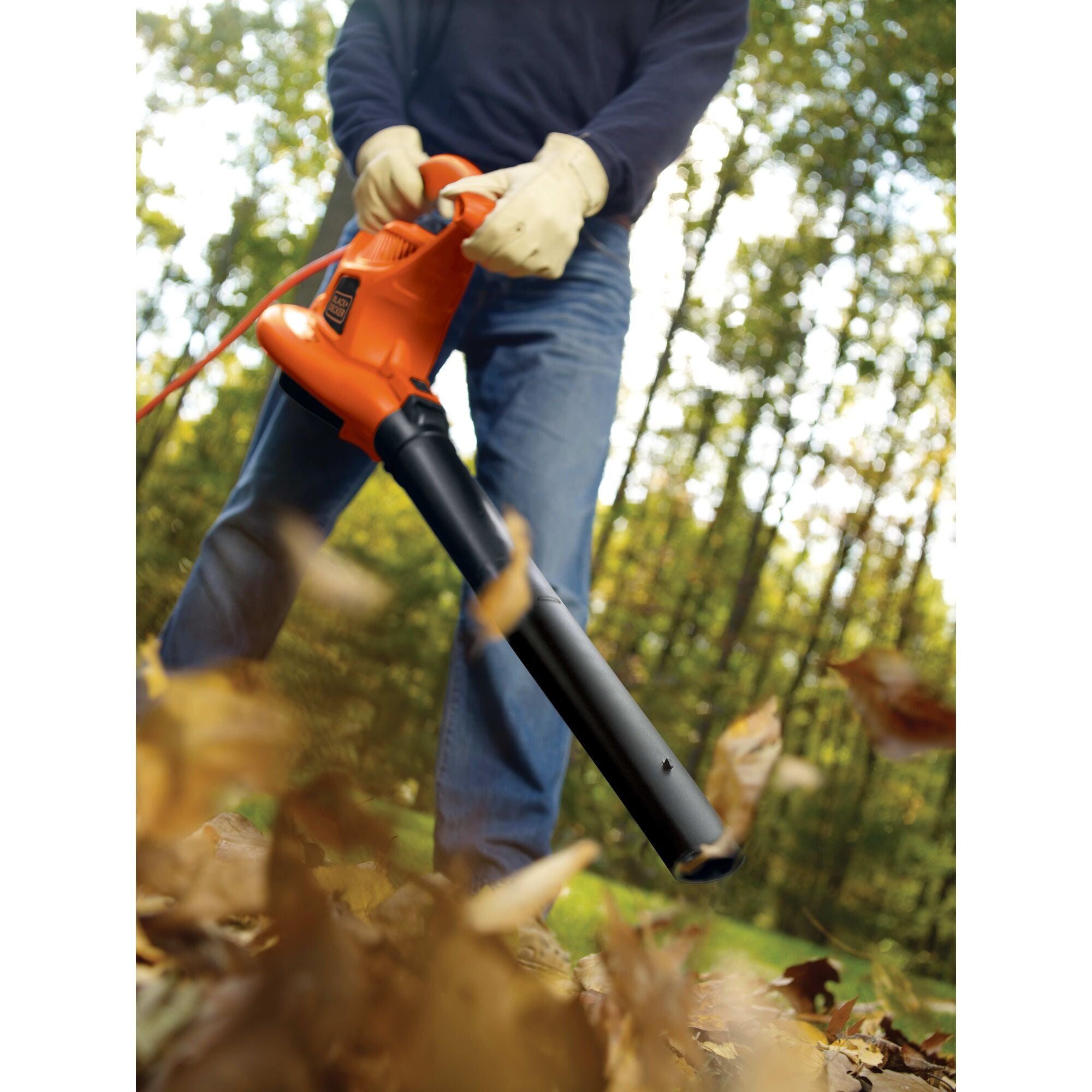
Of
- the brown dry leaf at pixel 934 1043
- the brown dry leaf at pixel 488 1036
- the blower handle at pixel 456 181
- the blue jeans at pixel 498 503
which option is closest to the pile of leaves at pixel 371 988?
the brown dry leaf at pixel 488 1036

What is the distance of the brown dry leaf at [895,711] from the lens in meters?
1.00

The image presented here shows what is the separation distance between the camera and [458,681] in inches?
35.3

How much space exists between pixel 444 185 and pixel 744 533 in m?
1.65

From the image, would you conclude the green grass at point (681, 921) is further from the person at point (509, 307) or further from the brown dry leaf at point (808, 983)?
the person at point (509, 307)

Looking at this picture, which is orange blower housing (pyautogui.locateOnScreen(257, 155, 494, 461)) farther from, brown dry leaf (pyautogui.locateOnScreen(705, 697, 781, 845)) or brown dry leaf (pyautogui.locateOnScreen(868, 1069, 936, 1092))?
brown dry leaf (pyautogui.locateOnScreen(868, 1069, 936, 1092))

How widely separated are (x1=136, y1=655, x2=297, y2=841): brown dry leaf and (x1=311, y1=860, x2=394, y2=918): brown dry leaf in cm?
16

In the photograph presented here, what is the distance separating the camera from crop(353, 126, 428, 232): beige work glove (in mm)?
886

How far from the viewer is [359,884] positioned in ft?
1.50

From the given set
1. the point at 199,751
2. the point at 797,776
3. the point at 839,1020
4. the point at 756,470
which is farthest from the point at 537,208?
the point at 797,776

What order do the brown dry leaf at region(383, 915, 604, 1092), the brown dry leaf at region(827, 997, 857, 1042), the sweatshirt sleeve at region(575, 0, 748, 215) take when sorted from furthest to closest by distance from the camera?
1. the sweatshirt sleeve at region(575, 0, 748, 215)
2. the brown dry leaf at region(827, 997, 857, 1042)
3. the brown dry leaf at region(383, 915, 604, 1092)

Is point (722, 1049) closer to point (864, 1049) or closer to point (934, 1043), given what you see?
point (864, 1049)

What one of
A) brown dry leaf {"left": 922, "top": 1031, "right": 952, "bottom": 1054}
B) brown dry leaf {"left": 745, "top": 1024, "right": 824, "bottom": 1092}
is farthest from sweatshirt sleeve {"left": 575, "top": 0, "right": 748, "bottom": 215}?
brown dry leaf {"left": 922, "top": 1031, "right": 952, "bottom": 1054}

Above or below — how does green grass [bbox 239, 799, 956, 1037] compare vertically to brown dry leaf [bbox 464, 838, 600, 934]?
below
